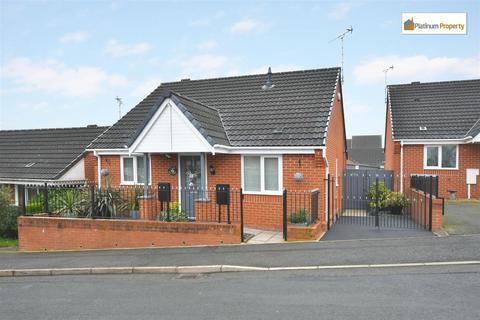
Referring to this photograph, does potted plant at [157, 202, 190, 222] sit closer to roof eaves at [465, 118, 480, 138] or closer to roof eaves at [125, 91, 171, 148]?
roof eaves at [125, 91, 171, 148]

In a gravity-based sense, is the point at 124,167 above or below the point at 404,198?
above

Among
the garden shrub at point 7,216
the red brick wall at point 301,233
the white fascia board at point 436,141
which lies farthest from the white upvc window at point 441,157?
the garden shrub at point 7,216

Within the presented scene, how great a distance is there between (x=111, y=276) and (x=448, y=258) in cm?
709

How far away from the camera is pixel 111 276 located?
812cm

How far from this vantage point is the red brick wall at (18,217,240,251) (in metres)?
9.91

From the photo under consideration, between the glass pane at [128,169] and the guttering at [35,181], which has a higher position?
the glass pane at [128,169]

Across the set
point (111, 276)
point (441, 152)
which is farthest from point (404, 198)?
point (111, 276)

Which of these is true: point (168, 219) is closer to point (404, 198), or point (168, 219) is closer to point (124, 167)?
point (124, 167)

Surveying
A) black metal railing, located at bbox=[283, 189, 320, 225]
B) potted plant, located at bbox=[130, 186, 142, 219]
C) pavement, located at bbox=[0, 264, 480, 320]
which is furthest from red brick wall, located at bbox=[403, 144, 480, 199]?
potted plant, located at bbox=[130, 186, 142, 219]

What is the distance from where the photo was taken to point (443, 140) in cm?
1680

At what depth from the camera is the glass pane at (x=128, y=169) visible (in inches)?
562

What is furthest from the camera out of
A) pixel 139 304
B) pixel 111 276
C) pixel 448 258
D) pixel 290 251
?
pixel 290 251

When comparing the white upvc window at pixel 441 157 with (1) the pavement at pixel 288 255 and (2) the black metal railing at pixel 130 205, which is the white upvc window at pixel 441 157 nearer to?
(1) the pavement at pixel 288 255

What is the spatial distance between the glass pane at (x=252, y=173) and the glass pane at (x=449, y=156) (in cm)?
1010
